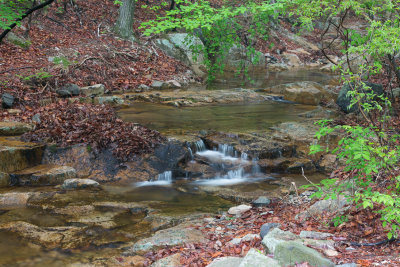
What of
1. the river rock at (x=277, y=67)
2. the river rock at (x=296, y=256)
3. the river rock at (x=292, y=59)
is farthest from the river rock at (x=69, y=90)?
the river rock at (x=292, y=59)

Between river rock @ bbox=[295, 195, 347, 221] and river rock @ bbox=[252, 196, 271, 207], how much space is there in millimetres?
1095

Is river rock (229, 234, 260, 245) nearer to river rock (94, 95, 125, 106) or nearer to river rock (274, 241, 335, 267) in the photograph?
river rock (274, 241, 335, 267)

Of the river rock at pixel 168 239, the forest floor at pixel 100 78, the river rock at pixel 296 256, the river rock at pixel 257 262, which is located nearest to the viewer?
the river rock at pixel 257 262

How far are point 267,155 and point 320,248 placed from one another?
509 cm

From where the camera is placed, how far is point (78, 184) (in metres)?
6.32

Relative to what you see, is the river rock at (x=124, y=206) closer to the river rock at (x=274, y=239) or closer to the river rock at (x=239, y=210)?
the river rock at (x=239, y=210)

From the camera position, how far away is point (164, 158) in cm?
760

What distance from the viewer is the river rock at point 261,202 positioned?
5902 millimetres

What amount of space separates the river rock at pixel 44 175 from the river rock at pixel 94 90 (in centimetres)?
541

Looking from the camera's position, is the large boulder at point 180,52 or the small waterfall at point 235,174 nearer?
the small waterfall at point 235,174

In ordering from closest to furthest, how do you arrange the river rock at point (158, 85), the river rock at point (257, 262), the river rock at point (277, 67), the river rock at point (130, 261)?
1. the river rock at point (257, 262)
2. the river rock at point (130, 261)
3. the river rock at point (158, 85)
4. the river rock at point (277, 67)

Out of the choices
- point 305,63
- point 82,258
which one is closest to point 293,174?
point 82,258

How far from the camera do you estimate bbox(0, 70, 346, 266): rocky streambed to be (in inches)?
177

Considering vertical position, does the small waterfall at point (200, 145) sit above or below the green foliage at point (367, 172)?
below
